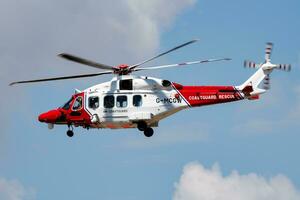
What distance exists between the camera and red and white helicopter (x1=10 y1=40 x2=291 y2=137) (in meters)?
84.6

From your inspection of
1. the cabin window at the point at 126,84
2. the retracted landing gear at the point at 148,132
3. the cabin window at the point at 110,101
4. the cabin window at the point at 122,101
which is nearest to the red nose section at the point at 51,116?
the cabin window at the point at 110,101

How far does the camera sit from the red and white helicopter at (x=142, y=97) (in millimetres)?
84562

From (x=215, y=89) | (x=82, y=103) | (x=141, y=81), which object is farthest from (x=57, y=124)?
(x=215, y=89)

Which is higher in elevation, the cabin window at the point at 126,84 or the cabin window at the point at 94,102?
the cabin window at the point at 126,84

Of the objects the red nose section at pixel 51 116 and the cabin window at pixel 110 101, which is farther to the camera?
the red nose section at pixel 51 116

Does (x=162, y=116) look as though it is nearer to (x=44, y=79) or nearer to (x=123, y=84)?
(x=123, y=84)

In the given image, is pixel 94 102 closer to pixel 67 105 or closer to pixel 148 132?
pixel 67 105

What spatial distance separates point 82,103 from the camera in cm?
8838

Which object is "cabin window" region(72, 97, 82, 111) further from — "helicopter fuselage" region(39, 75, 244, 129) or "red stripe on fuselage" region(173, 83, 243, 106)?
"red stripe on fuselage" region(173, 83, 243, 106)

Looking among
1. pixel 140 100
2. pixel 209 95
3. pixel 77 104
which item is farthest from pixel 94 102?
pixel 209 95

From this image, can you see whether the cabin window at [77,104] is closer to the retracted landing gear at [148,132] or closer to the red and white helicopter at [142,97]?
the red and white helicopter at [142,97]

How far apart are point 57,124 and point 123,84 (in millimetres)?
7287

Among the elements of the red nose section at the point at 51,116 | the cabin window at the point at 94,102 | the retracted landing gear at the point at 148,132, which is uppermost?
the cabin window at the point at 94,102

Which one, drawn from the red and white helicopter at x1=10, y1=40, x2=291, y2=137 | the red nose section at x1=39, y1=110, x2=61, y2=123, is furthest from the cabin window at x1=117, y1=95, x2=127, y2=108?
the red nose section at x1=39, y1=110, x2=61, y2=123
